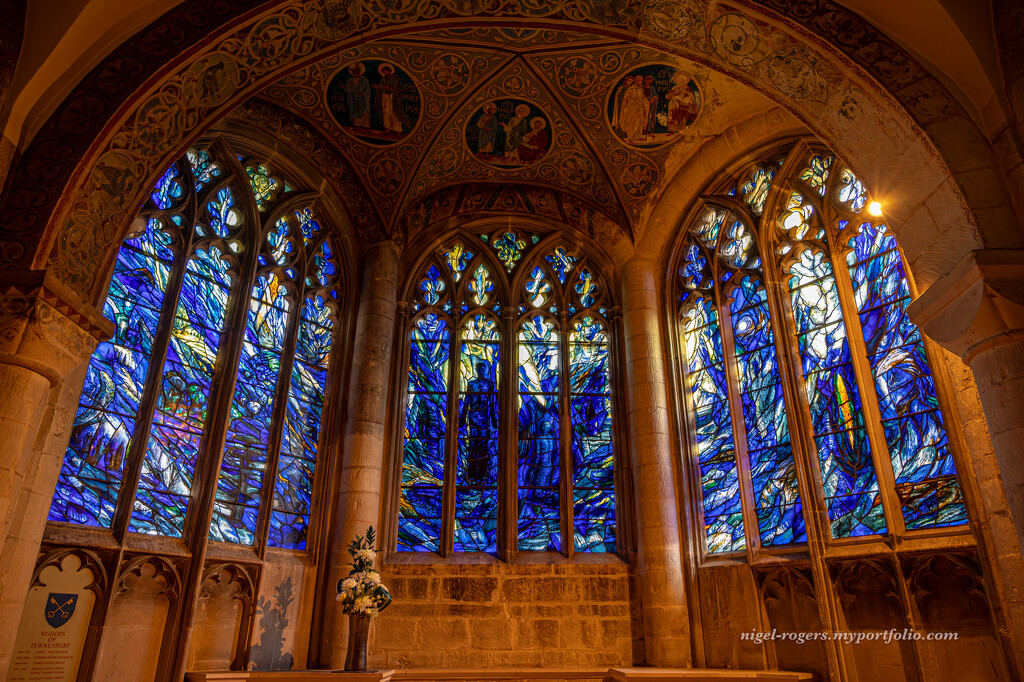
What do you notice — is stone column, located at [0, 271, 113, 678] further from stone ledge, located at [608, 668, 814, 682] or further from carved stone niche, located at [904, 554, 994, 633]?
carved stone niche, located at [904, 554, 994, 633]

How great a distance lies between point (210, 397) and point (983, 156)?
22.3 ft

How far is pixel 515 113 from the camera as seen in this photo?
349 inches

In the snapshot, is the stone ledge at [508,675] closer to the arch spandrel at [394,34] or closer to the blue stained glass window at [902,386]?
the blue stained glass window at [902,386]

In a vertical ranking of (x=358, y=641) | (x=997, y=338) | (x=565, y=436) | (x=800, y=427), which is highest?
(x=565, y=436)

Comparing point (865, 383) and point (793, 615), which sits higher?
point (865, 383)

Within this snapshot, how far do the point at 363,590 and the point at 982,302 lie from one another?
5.28 m

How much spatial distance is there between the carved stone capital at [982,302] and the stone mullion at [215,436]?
243 inches

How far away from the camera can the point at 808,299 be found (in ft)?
25.5

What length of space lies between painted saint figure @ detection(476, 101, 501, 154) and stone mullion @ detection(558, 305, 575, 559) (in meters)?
2.26

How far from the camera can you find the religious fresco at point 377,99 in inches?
324

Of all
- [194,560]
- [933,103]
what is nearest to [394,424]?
[194,560]

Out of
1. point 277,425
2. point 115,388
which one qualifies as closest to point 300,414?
point 277,425

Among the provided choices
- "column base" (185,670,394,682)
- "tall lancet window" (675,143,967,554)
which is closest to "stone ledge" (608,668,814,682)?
"tall lancet window" (675,143,967,554)

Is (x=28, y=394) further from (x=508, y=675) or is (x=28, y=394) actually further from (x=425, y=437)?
(x=508, y=675)
